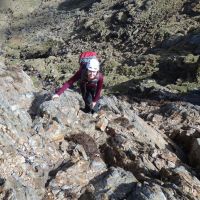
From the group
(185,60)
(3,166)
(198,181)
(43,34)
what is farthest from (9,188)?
(43,34)

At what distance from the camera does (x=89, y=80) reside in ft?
38.2

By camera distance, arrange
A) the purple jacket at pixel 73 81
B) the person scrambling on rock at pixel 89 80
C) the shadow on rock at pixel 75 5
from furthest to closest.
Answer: the shadow on rock at pixel 75 5 → the purple jacket at pixel 73 81 → the person scrambling on rock at pixel 89 80

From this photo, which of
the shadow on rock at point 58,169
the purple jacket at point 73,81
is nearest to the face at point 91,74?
the purple jacket at point 73,81

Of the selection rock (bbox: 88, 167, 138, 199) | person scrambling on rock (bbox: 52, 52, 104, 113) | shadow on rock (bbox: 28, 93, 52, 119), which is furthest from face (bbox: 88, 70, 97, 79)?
rock (bbox: 88, 167, 138, 199)

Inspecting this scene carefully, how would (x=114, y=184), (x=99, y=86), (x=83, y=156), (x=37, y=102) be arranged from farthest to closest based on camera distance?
1. (x=37, y=102)
2. (x=99, y=86)
3. (x=83, y=156)
4. (x=114, y=184)

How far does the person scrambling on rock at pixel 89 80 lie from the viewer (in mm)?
11039

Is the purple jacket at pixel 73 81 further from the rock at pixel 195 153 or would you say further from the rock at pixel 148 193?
the rock at pixel 148 193

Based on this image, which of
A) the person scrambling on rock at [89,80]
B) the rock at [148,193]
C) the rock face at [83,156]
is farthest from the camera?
the person scrambling on rock at [89,80]

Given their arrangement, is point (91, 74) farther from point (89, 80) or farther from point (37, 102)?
point (37, 102)

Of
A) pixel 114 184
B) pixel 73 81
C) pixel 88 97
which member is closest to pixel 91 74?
pixel 73 81

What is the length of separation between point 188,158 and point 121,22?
4620 centimetres

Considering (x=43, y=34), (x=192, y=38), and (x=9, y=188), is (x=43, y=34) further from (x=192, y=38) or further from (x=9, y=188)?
(x=9, y=188)

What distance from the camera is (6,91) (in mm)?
13078

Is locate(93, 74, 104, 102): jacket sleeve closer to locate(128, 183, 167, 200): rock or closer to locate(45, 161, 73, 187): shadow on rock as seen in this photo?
locate(45, 161, 73, 187): shadow on rock
